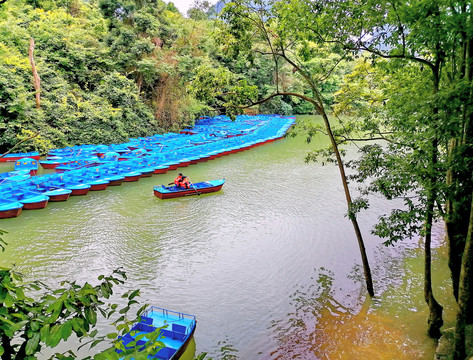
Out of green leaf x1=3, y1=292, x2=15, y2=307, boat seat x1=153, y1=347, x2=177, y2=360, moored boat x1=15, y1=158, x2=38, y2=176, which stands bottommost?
boat seat x1=153, y1=347, x2=177, y2=360

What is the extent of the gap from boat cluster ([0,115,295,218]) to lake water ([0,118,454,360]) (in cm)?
63

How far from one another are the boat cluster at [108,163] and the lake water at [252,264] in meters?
0.63

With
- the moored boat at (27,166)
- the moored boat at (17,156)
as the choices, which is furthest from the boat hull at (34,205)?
the moored boat at (17,156)

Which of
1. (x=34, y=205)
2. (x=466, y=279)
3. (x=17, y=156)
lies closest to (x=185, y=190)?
(x=34, y=205)

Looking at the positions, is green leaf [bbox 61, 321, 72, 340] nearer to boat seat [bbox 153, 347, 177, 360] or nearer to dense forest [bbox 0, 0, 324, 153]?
boat seat [bbox 153, 347, 177, 360]

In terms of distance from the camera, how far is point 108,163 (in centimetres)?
1822

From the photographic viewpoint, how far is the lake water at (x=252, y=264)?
22.1 feet

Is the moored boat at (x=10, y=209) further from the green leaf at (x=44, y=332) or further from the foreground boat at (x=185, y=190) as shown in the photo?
the green leaf at (x=44, y=332)

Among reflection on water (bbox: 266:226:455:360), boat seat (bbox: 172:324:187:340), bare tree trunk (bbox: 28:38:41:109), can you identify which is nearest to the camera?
boat seat (bbox: 172:324:187:340)

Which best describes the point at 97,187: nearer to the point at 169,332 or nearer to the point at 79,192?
the point at 79,192

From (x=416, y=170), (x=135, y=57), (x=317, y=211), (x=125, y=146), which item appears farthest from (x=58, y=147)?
(x=416, y=170)

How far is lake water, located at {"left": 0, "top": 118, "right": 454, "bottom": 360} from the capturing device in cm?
675

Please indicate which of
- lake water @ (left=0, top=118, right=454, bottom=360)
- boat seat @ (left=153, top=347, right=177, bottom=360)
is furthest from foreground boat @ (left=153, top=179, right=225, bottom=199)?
boat seat @ (left=153, top=347, right=177, bottom=360)

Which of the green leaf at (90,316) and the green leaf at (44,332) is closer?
the green leaf at (44,332)
